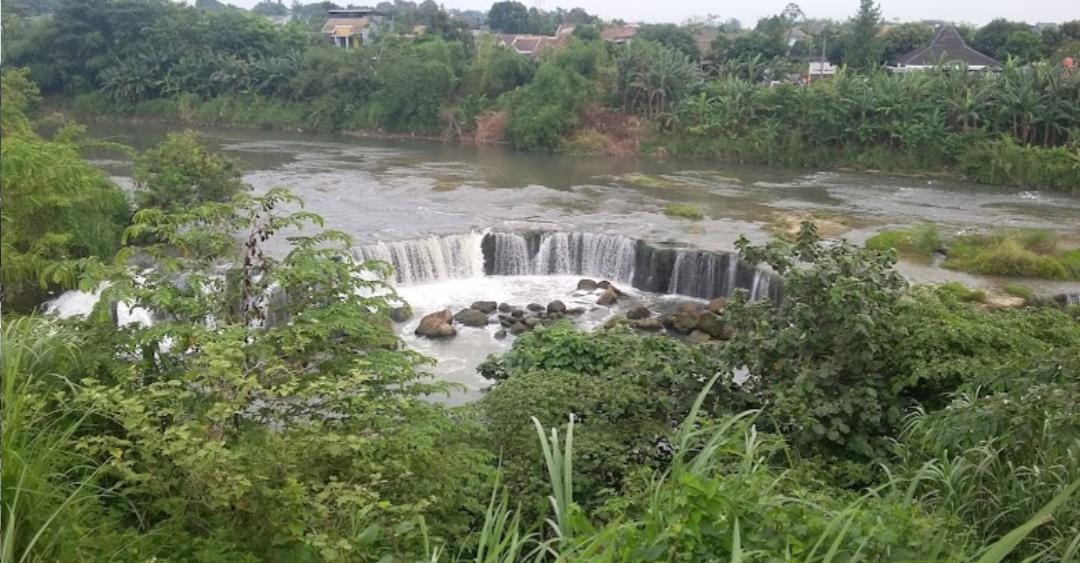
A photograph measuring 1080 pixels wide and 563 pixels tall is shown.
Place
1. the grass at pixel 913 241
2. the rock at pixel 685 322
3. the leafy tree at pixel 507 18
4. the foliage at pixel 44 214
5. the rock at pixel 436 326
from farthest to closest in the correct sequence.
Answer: the leafy tree at pixel 507 18 < the grass at pixel 913 241 < the rock at pixel 685 322 < the rock at pixel 436 326 < the foliage at pixel 44 214

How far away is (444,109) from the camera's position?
3158 centimetres

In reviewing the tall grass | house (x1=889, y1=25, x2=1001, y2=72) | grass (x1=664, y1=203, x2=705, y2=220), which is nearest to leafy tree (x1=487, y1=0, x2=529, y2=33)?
house (x1=889, y1=25, x2=1001, y2=72)

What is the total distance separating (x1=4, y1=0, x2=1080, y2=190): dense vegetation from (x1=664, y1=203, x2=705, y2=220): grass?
31.3ft

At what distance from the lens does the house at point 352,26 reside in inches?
1714

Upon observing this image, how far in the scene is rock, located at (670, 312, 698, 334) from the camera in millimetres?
12523

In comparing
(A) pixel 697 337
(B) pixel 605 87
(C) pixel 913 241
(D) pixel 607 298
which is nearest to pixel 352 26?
(B) pixel 605 87

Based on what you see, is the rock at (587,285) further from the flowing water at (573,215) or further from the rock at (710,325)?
the rock at (710,325)

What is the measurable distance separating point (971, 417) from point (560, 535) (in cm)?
236

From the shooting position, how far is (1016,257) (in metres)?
14.1

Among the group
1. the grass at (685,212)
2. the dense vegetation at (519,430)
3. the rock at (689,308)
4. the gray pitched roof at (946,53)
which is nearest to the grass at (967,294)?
the rock at (689,308)

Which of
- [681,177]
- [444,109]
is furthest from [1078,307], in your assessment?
[444,109]

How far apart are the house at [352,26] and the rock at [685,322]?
3137cm

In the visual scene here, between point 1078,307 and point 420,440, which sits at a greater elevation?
point 420,440

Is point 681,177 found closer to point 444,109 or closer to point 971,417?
point 444,109
